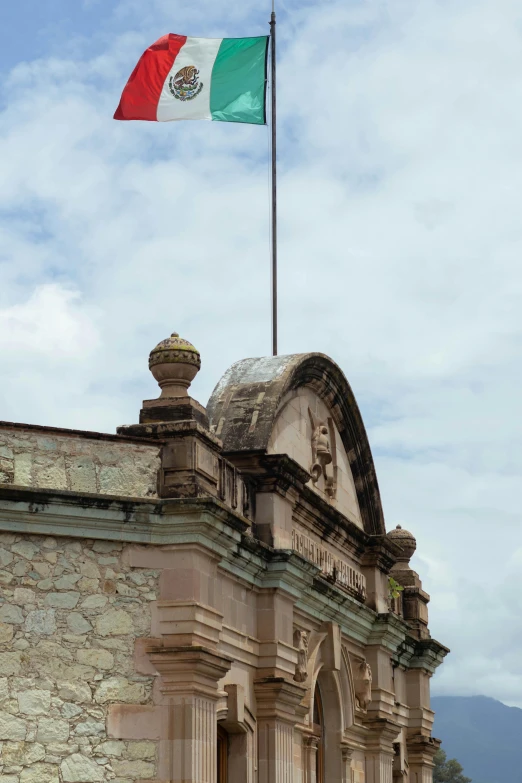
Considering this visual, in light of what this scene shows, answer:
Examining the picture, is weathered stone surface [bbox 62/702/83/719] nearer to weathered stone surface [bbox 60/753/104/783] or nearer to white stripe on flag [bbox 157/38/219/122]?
weathered stone surface [bbox 60/753/104/783]

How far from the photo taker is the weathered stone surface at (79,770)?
1367 centimetres

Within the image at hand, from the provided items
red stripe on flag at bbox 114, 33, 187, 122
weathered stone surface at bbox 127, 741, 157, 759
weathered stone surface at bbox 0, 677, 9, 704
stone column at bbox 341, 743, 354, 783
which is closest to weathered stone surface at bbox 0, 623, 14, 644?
weathered stone surface at bbox 0, 677, 9, 704

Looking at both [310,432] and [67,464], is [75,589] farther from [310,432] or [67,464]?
[310,432]

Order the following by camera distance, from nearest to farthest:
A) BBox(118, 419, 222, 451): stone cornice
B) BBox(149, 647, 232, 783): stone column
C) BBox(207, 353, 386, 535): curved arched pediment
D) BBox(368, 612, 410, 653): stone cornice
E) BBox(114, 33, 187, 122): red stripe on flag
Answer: BBox(149, 647, 232, 783): stone column, BBox(118, 419, 222, 451): stone cornice, BBox(207, 353, 386, 535): curved arched pediment, BBox(114, 33, 187, 122): red stripe on flag, BBox(368, 612, 410, 653): stone cornice

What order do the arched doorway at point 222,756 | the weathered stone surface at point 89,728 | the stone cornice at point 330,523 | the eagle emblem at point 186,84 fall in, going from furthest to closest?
the eagle emblem at point 186,84
the stone cornice at point 330,523
the arched doorway at point 222,756
the weathered stone surface at point 89,728

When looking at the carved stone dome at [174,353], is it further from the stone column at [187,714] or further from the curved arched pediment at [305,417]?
the stone column at [187,714]

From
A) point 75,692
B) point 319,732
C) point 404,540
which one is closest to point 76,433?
point 75,692

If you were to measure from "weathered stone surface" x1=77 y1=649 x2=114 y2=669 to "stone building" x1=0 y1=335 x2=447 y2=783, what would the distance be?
0.05 feet

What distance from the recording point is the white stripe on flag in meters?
19.5

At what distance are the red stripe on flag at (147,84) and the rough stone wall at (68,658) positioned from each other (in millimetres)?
7402

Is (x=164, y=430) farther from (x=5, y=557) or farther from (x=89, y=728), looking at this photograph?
(x=89, y=728)

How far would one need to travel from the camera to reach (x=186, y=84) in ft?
65.3

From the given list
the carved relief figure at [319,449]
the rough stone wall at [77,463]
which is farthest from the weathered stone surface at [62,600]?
the carved relief figure at [319,449]

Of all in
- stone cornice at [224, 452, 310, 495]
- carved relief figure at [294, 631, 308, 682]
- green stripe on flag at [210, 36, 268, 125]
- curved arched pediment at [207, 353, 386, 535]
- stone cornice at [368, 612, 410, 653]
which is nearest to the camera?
stone cornice at [224, 452, 310, 495]
